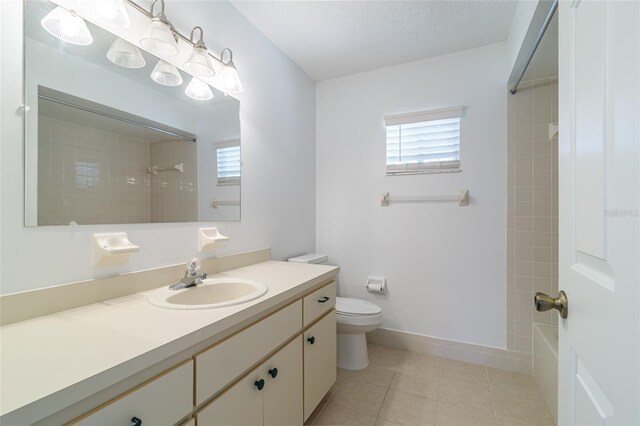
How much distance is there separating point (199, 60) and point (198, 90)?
19 centimetres

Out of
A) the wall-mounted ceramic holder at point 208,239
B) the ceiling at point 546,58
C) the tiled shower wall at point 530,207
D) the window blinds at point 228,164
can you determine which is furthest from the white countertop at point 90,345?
the ceiling at point 546,58

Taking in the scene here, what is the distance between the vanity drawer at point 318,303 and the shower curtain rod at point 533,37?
1.72 metres

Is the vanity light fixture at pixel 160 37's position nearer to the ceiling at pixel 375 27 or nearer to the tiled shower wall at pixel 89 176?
the tiled shower wall at pixel 89 176

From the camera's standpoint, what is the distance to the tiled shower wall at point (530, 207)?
1.99 m

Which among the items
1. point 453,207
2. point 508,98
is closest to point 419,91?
point 508,98

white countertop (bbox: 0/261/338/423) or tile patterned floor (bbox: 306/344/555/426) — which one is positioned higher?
white countertop (bbox: 0/261/338/423)

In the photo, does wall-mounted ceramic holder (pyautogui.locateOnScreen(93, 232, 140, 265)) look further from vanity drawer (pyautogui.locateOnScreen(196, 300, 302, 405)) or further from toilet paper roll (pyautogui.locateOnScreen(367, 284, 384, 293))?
toilet paper roll (pyautogui.locateOnScreen(367, 284, 384, 293))

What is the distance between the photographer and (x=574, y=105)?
2.17 feet

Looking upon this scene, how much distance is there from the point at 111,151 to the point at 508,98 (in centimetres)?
254

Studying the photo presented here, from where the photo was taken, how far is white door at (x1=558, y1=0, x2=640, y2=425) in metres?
0.43

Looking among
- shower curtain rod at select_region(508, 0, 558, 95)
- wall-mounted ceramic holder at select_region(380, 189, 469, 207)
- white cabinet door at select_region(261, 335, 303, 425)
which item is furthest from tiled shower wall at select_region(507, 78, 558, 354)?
white cabinet door at select_region(261, 335, 303, 425)

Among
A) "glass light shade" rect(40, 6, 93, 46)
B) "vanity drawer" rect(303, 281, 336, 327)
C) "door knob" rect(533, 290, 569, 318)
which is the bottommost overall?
"vanity drawer" rect(303, 281, 336, 327)

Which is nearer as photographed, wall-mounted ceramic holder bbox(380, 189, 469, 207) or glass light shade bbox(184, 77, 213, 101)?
glass light shade bbox(184, 77, 213, 101)

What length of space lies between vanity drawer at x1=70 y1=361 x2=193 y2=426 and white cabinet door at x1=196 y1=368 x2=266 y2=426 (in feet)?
0.33
